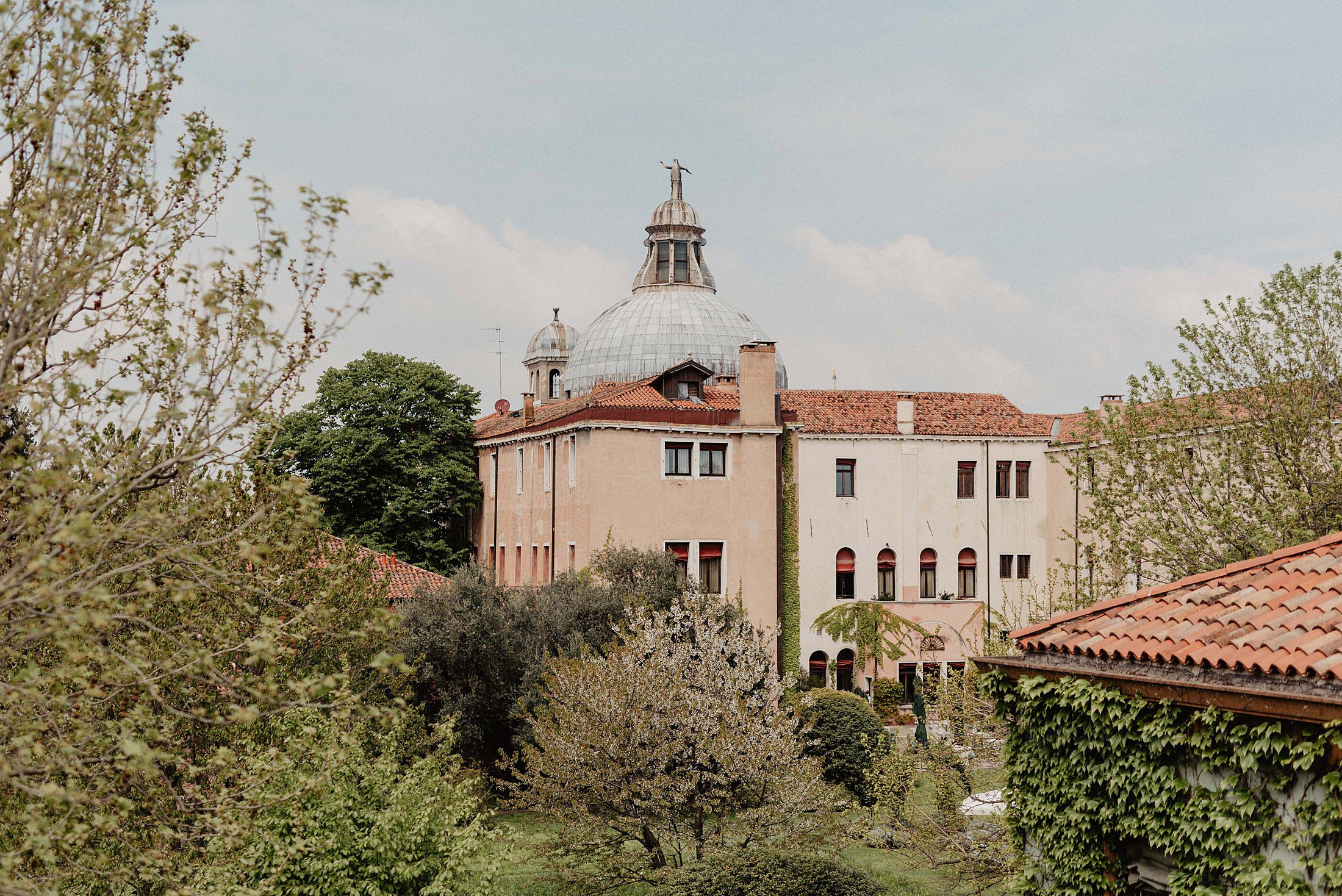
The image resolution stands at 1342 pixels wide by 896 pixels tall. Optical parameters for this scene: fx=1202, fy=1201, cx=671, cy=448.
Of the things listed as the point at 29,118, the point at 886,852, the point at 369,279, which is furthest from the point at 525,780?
the point at 29,118

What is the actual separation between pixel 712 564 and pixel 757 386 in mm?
5886

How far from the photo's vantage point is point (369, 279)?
8125 mm

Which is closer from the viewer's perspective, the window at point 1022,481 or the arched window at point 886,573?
the arched window at point 886,573

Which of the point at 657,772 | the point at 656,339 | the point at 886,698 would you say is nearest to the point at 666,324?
the point at 656,339

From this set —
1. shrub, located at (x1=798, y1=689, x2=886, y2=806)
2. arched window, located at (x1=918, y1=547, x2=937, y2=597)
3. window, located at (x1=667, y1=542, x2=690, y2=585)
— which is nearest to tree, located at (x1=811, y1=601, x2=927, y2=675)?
arched window, located at (x1=918, y1=547, x2=937, y2=597)

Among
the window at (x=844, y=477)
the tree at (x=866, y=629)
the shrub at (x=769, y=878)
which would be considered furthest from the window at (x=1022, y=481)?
the shrub at (x=769, y=878)

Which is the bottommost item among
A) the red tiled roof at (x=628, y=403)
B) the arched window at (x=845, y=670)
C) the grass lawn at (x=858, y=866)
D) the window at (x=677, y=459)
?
the grass lawn at (x=858, y=866)

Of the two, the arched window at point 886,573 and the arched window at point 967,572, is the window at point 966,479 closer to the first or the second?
the arched window at point 967,572

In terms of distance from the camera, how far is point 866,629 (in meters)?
42.3

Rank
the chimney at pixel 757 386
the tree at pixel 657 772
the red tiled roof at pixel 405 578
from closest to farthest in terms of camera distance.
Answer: the tree at pixel 657 772, the red tiled roof at pixel 405 578, the chimney at pixel 757 386

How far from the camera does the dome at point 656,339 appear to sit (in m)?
52.6

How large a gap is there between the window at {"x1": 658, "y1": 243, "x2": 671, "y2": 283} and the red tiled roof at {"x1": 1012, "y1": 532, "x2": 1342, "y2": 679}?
46.6 meters

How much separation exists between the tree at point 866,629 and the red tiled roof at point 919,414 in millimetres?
6336

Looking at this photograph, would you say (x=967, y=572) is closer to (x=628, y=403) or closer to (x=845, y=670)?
(x=845, y=670)
